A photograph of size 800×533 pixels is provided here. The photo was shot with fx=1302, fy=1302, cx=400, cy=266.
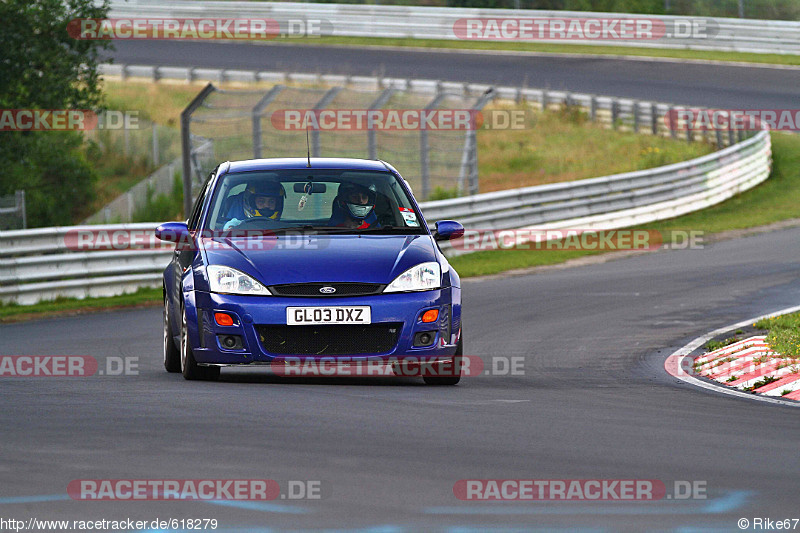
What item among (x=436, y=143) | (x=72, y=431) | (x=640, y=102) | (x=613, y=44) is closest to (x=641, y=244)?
(x=436, y=143)

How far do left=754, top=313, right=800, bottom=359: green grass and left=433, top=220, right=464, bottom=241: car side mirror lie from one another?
276 cm

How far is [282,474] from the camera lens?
221 inches

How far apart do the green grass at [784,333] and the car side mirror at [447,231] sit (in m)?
2.76

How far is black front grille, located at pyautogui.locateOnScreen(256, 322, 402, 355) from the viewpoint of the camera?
846cm

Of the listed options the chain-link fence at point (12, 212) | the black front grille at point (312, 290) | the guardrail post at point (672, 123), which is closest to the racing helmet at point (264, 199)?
the black front grille at point (312, 290)

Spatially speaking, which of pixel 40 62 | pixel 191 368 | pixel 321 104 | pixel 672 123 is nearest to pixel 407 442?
pixel 191 368

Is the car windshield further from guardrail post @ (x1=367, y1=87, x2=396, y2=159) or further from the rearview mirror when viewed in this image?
guardrail post @ (x1=367, y1=87, x2=396, y2=159)

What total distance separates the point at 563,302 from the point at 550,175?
582 inches

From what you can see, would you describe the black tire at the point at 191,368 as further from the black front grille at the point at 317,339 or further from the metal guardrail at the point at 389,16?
the metal guardrail at the point at 389,16

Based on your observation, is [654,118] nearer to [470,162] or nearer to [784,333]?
[470,162]

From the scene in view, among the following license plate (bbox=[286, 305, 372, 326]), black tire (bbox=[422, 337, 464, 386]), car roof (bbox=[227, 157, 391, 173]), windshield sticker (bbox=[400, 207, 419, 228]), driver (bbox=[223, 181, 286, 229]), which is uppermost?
car roof (bbox=[227, 157, 391, 173])

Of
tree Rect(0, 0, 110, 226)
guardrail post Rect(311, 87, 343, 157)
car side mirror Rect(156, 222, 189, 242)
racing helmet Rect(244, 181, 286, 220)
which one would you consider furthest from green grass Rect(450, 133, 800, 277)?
car side mirror Rect(156, 222, 189, 242)

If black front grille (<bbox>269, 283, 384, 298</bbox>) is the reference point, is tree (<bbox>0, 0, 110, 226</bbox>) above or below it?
above

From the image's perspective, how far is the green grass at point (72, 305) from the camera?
1559 centimetres
